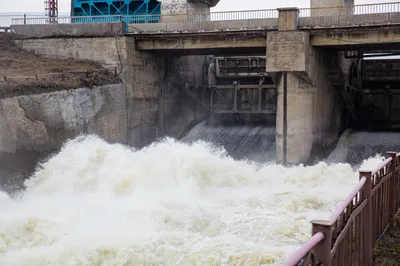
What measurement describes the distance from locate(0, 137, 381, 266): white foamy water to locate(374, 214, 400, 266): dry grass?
1.77 metres

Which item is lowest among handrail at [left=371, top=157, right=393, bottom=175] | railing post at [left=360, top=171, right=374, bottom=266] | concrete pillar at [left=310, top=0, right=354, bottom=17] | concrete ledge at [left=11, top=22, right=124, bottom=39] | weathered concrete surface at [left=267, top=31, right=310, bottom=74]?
railing post at [left=360, top=171, right=374, bottom=266]

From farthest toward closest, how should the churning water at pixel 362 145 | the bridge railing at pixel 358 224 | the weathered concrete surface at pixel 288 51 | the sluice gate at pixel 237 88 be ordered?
the sluice gate at pixel 237 88
the churning water at pixel 362 145
the weathered concrete surface at pixel 288 51
the bridge railing at pixel 358 224

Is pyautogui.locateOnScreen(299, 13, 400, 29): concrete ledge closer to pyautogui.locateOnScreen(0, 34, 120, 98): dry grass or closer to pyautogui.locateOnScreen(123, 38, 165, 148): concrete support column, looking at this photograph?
pyautogui.locateOnScreen(123, 38, 165, 148): concrete support column

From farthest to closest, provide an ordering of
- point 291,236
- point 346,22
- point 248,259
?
point 346,22 → point 291,236 → point 248,259

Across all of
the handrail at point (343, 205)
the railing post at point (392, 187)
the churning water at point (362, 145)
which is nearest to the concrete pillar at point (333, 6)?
the churning water at point (362, 145)

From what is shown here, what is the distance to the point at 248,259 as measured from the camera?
8711mm

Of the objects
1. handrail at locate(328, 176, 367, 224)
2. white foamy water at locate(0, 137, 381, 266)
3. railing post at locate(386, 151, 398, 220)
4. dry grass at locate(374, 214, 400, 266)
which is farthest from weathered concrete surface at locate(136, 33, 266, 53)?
handrail at locate(328, 176, 367, 224)

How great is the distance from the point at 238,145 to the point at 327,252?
61.0 ft

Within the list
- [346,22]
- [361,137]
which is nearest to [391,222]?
[346,22]

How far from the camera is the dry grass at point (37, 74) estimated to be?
17156 millimetres

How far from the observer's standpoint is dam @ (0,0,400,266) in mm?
10195

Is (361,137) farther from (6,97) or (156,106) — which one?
(6,97)

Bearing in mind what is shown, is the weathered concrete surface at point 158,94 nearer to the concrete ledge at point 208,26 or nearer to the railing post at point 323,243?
the concrete ledge at point 208,26

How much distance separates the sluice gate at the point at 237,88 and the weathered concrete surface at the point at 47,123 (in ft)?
19.6
